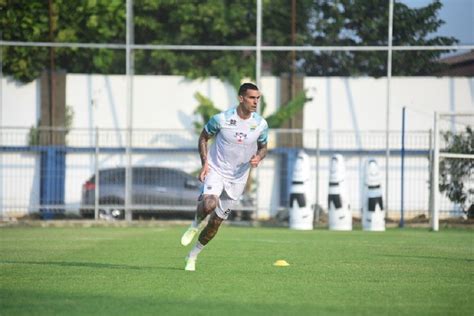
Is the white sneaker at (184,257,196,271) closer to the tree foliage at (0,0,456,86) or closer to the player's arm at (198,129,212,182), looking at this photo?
the player's arm at (198,129,212,182)

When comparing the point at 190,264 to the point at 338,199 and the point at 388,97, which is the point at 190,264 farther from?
the point at 388,97

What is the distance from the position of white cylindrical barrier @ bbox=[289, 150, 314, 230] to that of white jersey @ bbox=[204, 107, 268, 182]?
12.4m

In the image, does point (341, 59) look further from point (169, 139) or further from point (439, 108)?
point (169, 139)

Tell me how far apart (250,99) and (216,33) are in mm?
22517

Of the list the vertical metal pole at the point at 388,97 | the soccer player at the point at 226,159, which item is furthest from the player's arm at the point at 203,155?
the vertical metal pole at the point at 388,97

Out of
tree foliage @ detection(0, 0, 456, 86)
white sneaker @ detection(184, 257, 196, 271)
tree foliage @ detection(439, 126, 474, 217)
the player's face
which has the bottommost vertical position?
white sneaker @ detection(184, 257, 196, 271)

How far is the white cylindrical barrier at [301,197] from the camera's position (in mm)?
25312

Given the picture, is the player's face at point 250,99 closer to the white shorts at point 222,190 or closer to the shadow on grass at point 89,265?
the white shorts at point 222,190

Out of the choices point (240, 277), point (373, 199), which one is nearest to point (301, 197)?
point (373, 199)

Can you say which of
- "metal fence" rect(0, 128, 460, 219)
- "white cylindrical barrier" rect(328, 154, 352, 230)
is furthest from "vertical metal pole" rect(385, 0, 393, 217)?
"white cylindrical barrier" rect(328, 154, 352, 230)

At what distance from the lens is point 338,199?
25.0 m

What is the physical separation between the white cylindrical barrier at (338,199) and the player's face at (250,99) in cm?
1261

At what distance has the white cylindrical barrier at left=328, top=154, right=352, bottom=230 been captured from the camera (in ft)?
82.2

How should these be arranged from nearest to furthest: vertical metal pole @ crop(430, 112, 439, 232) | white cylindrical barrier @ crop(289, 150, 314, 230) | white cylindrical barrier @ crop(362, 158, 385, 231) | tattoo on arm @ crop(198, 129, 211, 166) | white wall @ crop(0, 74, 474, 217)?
tattoo on arm @ crop(198, 129, 211, 166)
vertical metal pole @ crop(430, 112, 439, 232)
white cylindrical barrier @ crop(362, 158, 385, 231)
white cylindrical barrier @ crop(289, 150, 314, 230)
white wall @ crop(0, 74, 474, 217)
